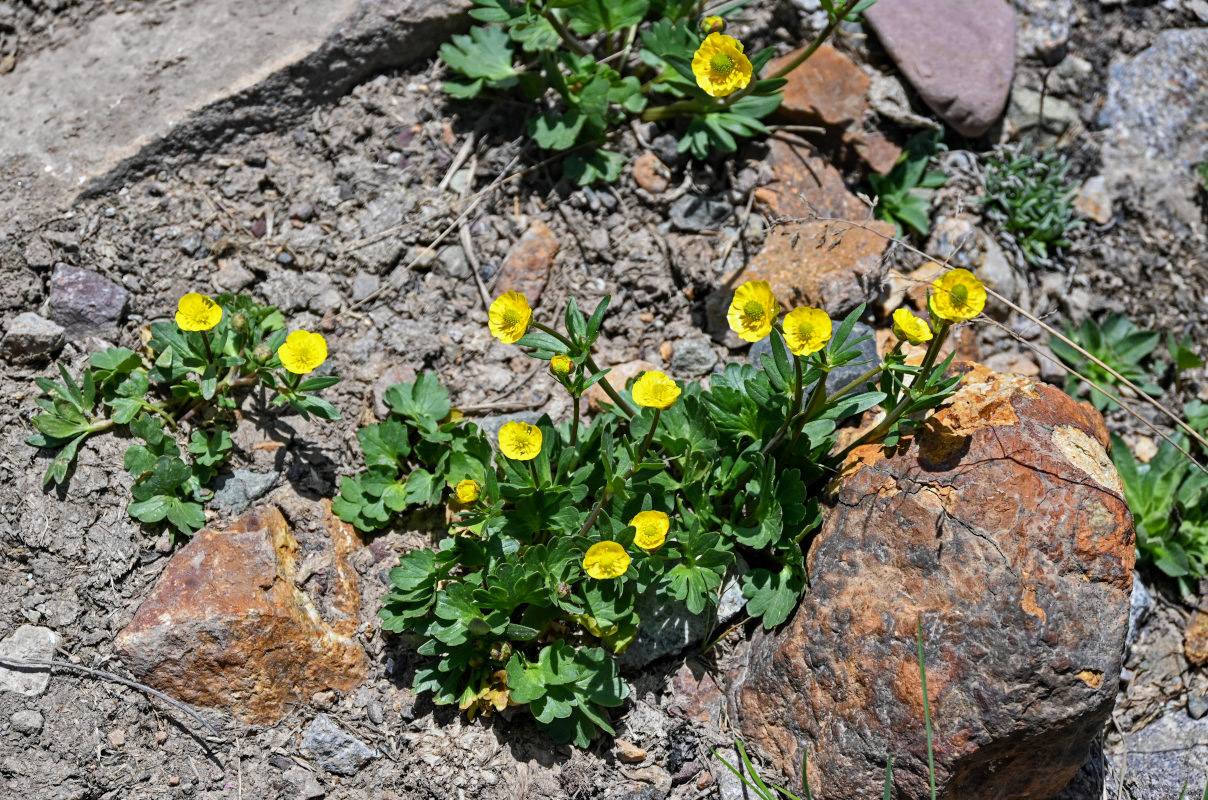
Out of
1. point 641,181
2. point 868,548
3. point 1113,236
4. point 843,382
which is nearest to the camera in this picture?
point 868,548

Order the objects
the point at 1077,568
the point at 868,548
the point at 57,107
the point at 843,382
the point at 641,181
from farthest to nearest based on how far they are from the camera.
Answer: the point at 641,181, the point at 57,107, the point at 843,382, the point at 868,548, the point at 1077,568

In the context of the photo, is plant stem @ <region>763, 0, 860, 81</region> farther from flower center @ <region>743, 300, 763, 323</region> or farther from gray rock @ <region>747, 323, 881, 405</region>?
flower center @ <region>743, 300, 763, 323</region>

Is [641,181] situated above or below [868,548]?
above

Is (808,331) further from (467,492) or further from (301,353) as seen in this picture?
(301,353)

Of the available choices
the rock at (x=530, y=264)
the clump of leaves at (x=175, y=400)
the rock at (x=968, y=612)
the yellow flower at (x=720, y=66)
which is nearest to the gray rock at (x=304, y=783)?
the clump of leaves at (x=175, y=400)

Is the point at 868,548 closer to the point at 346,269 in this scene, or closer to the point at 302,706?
the point at 302,706

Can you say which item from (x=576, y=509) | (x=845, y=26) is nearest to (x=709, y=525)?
(x=576, y=509)
